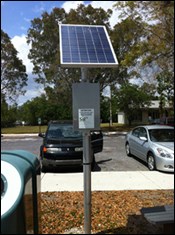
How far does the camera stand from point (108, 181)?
303 inches

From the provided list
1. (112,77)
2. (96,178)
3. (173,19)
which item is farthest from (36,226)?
(112,77)

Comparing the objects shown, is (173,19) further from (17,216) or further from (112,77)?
(112,77)

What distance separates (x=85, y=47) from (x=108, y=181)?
171 inches

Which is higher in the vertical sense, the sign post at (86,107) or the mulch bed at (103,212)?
the sign post at (86,107)

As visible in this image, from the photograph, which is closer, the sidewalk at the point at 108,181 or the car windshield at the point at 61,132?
the sidewalk at the point at 108,181

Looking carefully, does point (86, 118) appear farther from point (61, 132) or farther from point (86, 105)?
point (61, 132)

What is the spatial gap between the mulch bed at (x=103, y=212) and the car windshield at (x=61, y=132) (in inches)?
130

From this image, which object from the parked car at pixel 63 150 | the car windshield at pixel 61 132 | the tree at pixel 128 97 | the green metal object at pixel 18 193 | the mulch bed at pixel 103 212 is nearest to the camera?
the green metal object at pixel 18 193

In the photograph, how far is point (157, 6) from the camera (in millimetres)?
2576

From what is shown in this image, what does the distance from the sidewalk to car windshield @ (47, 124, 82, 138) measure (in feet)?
4.46

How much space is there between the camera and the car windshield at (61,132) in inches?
379

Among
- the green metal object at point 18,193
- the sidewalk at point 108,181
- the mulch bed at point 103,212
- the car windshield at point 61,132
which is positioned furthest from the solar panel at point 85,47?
the car windshield at point 61,132

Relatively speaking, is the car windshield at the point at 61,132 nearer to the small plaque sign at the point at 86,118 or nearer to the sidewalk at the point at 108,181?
the sidewalk at the point at 108,181

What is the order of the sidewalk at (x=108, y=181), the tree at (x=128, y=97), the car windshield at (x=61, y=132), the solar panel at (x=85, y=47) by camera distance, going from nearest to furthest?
the solar panel at (x=85, y=47) < the sidewalk at (x=108, y=181) < the car windshield at (x=61, y=132) < the tree at (x=128, y=97)
